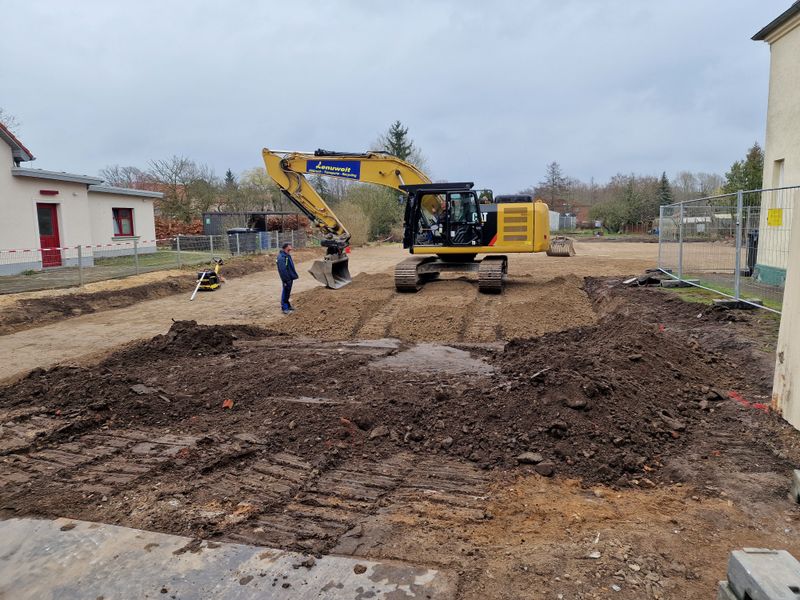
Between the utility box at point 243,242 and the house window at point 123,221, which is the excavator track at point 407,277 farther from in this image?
the house window at point 123,221

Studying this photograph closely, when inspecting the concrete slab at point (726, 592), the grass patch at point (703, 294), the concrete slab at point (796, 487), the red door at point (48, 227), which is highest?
the red door at point (48, 227)

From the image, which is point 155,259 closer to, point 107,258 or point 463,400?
point 107,258

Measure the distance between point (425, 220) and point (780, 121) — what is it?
816cm

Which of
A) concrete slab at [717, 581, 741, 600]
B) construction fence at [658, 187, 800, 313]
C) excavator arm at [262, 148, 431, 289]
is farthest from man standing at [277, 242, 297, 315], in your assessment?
concrete slab at [717, 581, 741, 600]

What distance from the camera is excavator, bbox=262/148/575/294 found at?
1358cm

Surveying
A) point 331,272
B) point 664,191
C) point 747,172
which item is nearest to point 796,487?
point 331,272

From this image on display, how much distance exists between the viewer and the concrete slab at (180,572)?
3031mm

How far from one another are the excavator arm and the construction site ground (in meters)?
5.85

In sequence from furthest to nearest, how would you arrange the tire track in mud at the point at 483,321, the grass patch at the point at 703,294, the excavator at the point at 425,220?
the excavator at the point at 425,220 < the tire track in mud at the point at 483,321 < the grass patch at the point at 703,294

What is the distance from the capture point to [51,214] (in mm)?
19734

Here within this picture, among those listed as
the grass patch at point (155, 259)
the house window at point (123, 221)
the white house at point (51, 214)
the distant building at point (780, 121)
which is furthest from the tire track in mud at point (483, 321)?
the house window at point (123, 221)

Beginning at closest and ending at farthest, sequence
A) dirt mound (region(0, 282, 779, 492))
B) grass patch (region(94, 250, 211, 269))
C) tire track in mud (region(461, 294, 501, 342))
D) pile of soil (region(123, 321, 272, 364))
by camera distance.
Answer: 1. dirt mound (region(0, 282, 779, 492))
2. pile of soil (region(123, 321, 272, 364))
3. tire track in mud (region(461, 294, 501, 342))
4. grass patch (region(94, 250, 211, 269))

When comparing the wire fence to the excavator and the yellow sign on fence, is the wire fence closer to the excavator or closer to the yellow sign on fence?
the excavator

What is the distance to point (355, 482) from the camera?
168 inches
